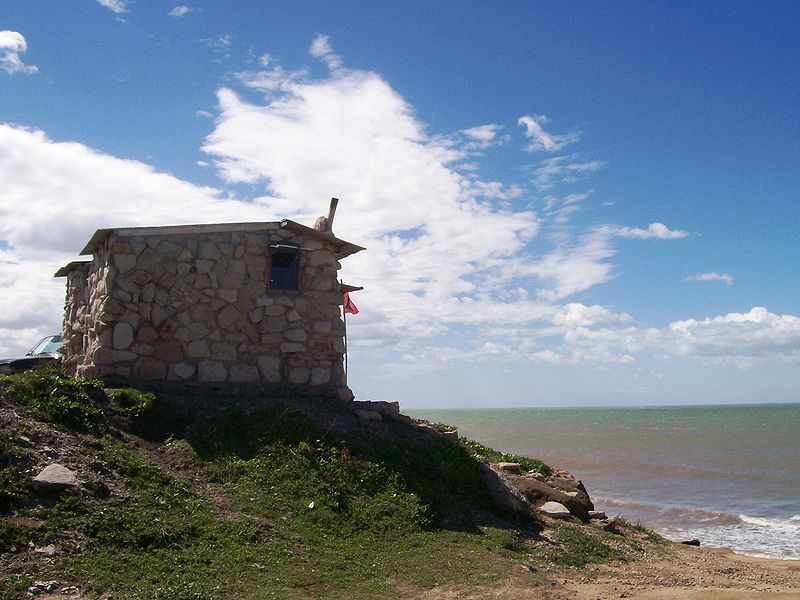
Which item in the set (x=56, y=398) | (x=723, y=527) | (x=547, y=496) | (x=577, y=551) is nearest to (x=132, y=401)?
(x=56, y=398)

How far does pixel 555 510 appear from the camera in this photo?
491 inches

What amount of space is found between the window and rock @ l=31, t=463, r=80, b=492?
564cm

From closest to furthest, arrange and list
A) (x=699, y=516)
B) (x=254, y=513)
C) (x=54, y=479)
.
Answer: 1. (x=54, y=479)
2. (x=254, y=513)
3. (x=699, y=516)

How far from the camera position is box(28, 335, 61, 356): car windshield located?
1797 cm

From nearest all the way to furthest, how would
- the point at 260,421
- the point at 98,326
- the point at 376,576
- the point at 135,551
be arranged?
the point at 135,551
the point at 376,576
the point at 260,421
the point at 98,326

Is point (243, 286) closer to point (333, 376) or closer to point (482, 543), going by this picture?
point (333, 376)

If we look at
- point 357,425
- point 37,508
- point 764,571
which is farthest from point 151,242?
point 764,571

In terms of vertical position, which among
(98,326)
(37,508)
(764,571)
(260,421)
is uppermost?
(98,326)

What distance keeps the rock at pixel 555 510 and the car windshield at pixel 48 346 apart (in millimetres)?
12215

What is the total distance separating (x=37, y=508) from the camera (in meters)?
7.95

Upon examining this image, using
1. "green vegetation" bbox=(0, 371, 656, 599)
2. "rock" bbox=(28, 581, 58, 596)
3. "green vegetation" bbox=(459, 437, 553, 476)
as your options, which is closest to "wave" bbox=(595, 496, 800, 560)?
"green vegetation" bbox=(459, 437, 553, 476)

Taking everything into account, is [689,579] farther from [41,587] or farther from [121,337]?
[121,337]

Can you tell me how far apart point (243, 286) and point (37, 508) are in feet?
19.9

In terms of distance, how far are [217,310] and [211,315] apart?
0.14 m
